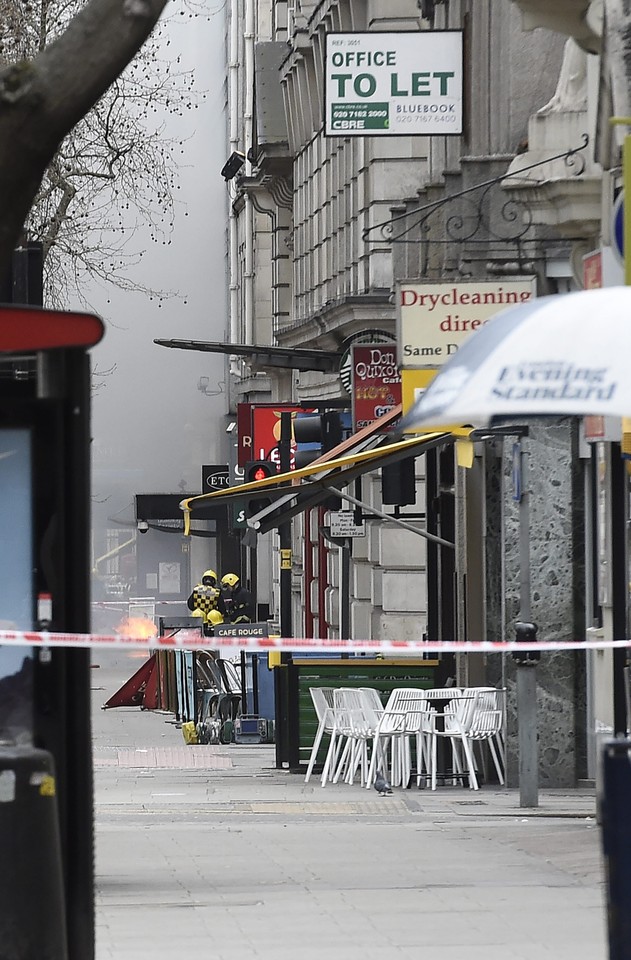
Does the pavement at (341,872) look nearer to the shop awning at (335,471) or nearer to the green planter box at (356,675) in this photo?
the green planter box at (356,675)

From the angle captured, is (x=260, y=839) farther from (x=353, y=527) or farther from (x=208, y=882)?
(x=353, y=527)

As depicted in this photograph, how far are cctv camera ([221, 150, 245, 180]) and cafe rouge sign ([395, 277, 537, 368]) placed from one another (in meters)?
38.6

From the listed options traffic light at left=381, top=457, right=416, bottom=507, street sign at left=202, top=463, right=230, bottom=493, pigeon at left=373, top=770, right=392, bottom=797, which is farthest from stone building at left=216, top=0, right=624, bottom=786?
street sign at left=202, top=463, right=230, bottom=493

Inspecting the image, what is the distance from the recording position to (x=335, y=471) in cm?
1944

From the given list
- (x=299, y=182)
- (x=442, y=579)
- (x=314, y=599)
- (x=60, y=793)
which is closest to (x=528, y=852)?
(x=60, y=793)

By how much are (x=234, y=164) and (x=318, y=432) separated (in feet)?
103

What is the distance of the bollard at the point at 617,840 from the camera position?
5.69m

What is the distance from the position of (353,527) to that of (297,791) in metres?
8.12

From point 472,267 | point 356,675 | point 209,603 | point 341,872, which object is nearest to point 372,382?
point 472,267

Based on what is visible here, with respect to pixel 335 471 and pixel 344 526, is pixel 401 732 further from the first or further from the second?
pixel 344 526

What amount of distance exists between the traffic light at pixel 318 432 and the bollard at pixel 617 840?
63.4 feet

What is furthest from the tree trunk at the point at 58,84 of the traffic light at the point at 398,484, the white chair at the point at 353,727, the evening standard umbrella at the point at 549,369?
the traffic light at the point at 398,484

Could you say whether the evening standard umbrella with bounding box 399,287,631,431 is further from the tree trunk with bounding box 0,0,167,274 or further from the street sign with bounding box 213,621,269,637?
the street sign with bounding box 213,621,269,637

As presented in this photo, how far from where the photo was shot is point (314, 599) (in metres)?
37.7
